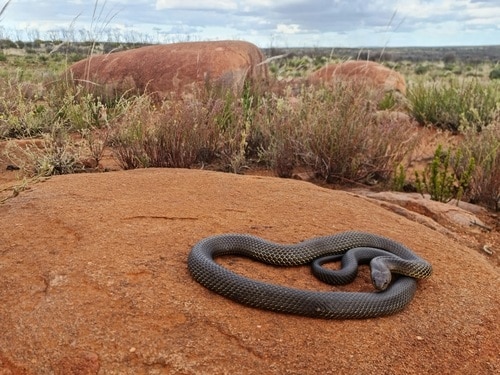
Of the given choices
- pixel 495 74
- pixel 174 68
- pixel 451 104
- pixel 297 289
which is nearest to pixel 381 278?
pixel 297 289

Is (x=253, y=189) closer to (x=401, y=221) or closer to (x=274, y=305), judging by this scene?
(x=401, y=221)

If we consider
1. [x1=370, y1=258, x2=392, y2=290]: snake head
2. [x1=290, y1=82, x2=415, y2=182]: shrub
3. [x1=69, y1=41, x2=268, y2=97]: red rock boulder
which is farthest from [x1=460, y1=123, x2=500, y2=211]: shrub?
[x1=69, y1=41, x2=268, y2=97]: red rock boulder

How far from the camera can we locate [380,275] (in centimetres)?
356

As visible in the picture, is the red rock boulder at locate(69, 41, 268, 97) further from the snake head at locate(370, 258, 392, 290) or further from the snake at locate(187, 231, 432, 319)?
the snake head at locate(370, 258, 392, 290)

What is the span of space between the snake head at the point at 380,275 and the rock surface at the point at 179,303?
0.18 meters

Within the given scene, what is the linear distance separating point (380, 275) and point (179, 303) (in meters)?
1.35

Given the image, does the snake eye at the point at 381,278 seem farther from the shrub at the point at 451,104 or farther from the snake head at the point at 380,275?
the shrub at the point at 451,104

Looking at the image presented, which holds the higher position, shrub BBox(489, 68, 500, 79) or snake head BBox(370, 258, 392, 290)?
snake head BBox(370, 258, 392, 290)

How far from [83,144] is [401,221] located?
4.11 metres

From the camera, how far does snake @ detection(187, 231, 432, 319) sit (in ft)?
10.3

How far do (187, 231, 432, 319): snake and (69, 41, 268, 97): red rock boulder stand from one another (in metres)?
6.47

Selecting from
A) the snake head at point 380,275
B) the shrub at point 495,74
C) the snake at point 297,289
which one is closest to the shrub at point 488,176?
the snake at point 297,289

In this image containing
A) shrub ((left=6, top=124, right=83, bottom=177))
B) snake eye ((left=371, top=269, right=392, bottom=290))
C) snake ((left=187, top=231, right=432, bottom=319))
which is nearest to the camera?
snake ((left=187, top=231, right=432, bottom=319))

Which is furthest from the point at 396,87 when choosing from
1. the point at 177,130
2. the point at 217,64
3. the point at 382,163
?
the point at 177,130
